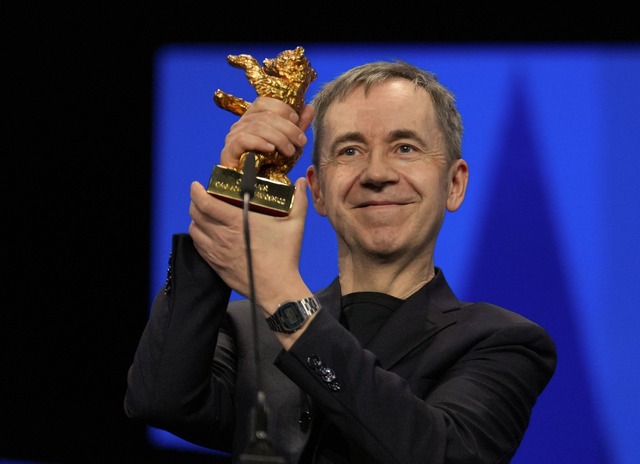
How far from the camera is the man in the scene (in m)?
1.53

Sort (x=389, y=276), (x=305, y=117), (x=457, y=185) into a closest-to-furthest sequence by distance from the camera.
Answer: (x=305, y=117), (x=389, y=276), (x=457, y=185)

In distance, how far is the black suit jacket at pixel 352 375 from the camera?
1531 millimetres

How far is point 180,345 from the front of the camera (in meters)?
1.69

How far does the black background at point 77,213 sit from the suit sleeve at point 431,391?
1.45m

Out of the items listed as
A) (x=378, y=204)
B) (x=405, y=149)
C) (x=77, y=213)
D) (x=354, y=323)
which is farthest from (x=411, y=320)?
(x=77, y=213)

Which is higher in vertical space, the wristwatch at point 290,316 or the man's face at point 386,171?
the man's face at point 386,171

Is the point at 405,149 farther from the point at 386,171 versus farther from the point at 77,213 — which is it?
the point at 77,213

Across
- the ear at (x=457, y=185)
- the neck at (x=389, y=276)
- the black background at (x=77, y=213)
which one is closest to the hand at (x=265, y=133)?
the neck at (x=389, y=276)

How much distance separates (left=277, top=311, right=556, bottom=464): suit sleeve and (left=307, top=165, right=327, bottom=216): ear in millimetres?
447

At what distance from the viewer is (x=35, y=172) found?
3.21m

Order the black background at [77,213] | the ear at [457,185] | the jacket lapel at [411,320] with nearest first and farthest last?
the jacket lapel at [411,320] → the ear at [457,185] → the black background at [77,213]

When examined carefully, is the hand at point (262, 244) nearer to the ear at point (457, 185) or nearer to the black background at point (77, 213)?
the ear at point (457, 185)

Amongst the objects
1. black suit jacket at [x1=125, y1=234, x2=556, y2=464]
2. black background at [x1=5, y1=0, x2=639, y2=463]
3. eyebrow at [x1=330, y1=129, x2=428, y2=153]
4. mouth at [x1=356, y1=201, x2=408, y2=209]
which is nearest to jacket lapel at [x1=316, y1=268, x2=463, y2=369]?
black suit jacket at [x1=125, y1=234, x2=556, y2=464]

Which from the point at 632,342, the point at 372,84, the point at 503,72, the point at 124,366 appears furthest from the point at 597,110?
the point at 124,366
